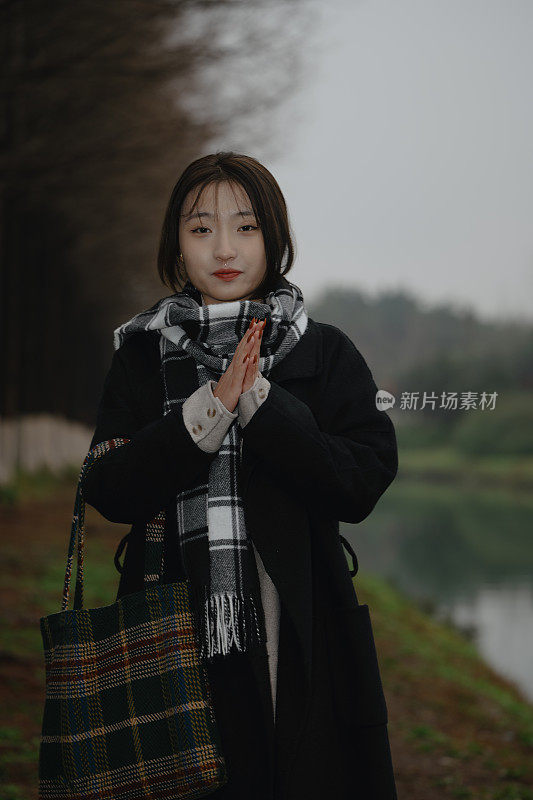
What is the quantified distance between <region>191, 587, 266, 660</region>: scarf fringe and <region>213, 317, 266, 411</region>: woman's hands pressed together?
44cm

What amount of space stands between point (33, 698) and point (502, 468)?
21126 mm

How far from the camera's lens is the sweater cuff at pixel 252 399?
6.93 feet

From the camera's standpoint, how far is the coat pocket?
2143mm

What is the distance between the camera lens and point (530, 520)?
979 inches

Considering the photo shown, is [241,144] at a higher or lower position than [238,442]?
higher

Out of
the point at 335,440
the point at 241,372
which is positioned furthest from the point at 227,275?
the point at 335,440

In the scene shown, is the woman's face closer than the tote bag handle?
No

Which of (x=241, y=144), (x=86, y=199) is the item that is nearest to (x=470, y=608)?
(x=241, y=144)

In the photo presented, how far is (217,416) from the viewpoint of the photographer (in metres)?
2.10

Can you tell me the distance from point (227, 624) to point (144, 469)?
0.40m

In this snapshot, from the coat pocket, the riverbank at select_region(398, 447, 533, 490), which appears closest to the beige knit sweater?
the coat pocket

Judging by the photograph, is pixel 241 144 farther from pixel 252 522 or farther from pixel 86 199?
pixel 252 522

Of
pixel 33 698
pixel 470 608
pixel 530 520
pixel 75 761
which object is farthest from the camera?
pixel 530 520

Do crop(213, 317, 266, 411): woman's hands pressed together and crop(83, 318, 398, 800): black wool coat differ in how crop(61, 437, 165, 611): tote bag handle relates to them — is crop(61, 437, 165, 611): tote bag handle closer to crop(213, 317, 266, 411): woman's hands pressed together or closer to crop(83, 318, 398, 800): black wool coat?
crop(83, 318, 398, 800): black wool coat
